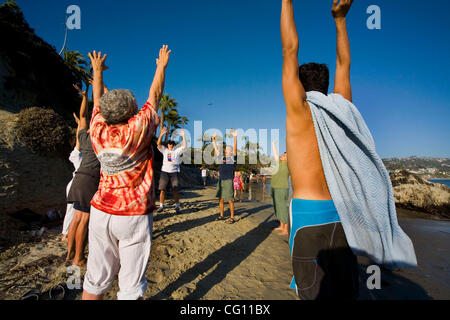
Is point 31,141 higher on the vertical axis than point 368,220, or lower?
higher

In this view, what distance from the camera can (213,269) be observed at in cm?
316

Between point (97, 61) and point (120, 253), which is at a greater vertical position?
point (97, 61)

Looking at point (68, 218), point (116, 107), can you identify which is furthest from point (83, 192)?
point (116, 107)

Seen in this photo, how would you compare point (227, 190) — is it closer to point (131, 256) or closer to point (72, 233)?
point (72, 233)

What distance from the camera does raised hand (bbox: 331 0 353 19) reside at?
149cm

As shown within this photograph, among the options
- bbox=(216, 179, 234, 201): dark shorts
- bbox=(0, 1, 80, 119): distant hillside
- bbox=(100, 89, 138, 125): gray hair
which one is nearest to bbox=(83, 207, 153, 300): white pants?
bbox=(100, 89, 138, 125): gray hair

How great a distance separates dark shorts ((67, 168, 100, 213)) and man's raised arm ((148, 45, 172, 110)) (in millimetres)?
1917

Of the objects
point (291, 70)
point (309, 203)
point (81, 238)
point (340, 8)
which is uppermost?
point (340, 8)

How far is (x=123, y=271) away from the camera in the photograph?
1458 mm

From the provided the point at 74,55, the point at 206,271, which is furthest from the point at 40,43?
the point at 206,271

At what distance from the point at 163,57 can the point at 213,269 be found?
3109 mm

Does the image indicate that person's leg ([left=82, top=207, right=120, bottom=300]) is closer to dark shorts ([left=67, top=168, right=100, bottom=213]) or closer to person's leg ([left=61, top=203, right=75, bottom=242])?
dark shorts ([left=67, top=168, right=100, bottom=213])

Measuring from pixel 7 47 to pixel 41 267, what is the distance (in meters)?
13.9
